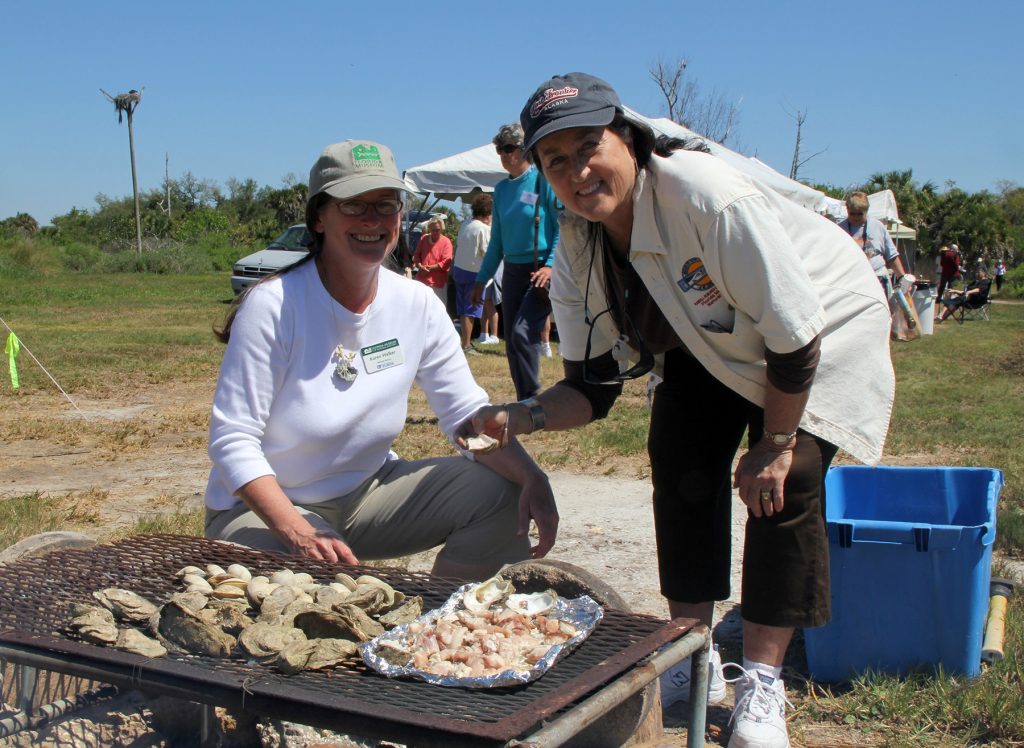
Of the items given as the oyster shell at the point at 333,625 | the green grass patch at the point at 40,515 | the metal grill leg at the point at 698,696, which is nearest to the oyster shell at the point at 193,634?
the oyster shell at the point at 333,625

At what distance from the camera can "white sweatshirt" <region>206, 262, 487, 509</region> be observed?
2.63 meters

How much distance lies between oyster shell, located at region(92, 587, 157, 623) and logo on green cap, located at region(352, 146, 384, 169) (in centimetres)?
121

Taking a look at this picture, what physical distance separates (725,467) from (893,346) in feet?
39.9

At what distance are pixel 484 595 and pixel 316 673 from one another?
47cm

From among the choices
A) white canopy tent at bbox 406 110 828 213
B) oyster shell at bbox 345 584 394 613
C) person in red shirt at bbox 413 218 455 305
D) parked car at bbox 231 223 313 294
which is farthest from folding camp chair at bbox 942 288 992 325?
oyster shell at bbox 345 584 394 613

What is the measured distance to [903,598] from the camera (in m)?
2.91

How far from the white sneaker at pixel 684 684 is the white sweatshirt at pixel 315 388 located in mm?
953

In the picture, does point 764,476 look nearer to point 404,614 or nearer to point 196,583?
point 404,614

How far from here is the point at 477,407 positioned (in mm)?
3004

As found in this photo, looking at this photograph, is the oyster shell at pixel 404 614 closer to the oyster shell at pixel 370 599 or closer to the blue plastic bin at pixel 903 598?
the oyster shell at pixel 370 599

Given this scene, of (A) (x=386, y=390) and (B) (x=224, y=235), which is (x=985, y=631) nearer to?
(A) (x=386, y=390)

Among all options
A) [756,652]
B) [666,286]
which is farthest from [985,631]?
[666,286]

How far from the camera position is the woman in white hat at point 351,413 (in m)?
2.63

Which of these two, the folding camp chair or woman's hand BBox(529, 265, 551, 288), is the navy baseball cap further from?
the folding camp chair
